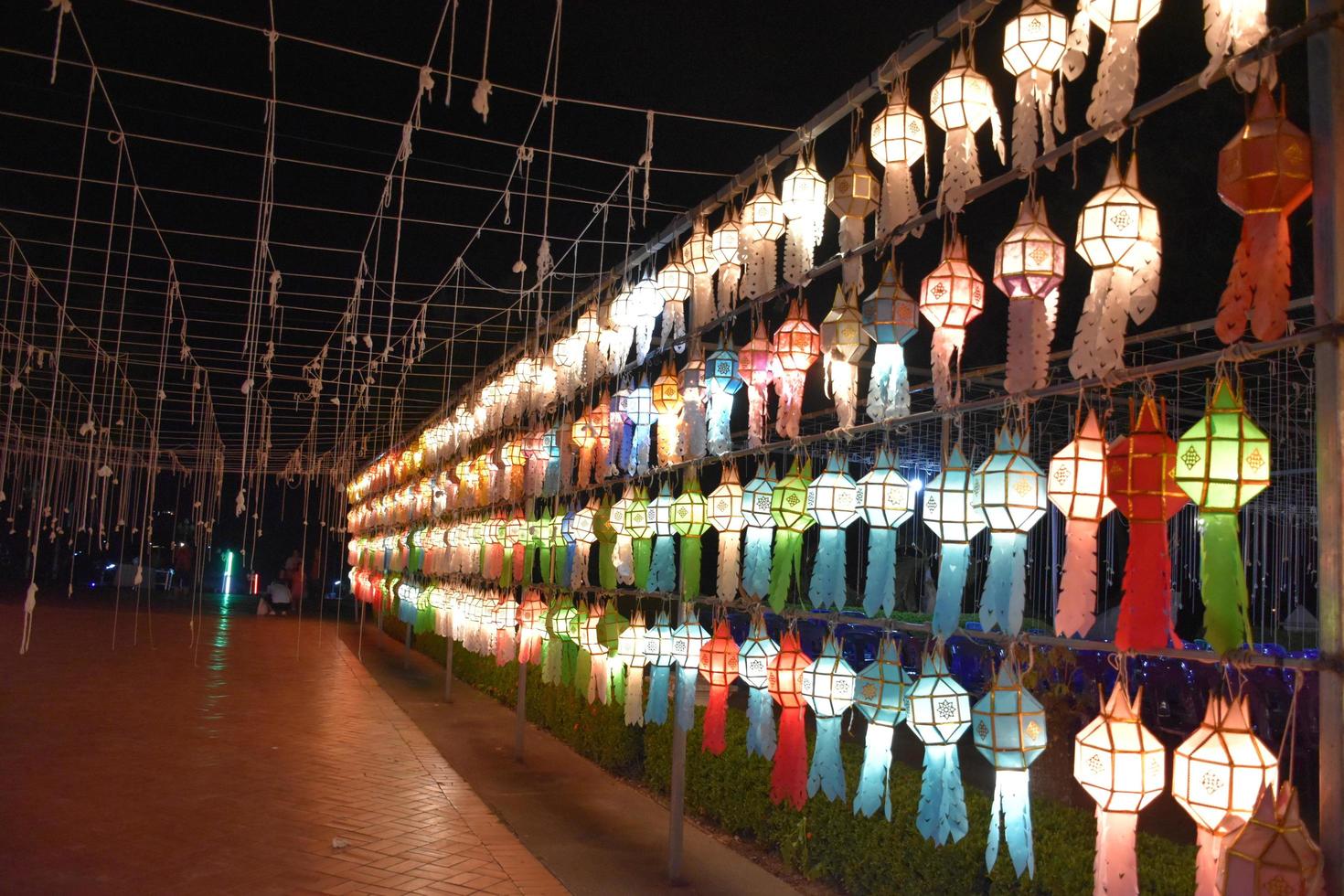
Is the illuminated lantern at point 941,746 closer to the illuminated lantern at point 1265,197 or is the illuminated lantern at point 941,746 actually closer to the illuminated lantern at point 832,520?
the illuminated lantern at point 832,520

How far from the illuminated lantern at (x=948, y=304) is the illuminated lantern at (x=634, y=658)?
270 cm

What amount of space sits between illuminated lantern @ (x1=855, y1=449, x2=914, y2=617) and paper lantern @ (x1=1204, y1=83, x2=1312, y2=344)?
1.43 metres

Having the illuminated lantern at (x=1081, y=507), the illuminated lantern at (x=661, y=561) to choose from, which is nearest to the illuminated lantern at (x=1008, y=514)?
the illuminated lantern at (x=1081, y=507)

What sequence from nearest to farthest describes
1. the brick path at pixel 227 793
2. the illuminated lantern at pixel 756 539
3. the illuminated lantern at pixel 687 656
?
1. the illuminated lantern at pixel 756 539
2. the brick path at pixel 227 793
3. the illuminated lantern at pixel 687 656

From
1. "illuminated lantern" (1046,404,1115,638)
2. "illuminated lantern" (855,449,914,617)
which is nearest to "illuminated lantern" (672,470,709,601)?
"illuminated lantern" (855,449,914,617)

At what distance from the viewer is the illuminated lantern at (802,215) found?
4.53 meters

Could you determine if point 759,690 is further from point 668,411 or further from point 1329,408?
point 1329,408

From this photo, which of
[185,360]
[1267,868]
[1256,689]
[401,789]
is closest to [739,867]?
→ [401,789]

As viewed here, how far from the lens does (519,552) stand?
27.0ft

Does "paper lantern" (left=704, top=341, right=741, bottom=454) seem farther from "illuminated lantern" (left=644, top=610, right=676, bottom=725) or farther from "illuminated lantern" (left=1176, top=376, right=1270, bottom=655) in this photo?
"illuminated lantern" (left=1176, top=376, right=1270, bottom=655)

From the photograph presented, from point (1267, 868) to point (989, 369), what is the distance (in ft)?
6.91

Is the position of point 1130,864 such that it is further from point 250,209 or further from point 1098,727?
point 250,209

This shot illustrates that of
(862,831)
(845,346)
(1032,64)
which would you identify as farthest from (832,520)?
(862,831)

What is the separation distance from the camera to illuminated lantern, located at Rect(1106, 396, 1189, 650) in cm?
248
